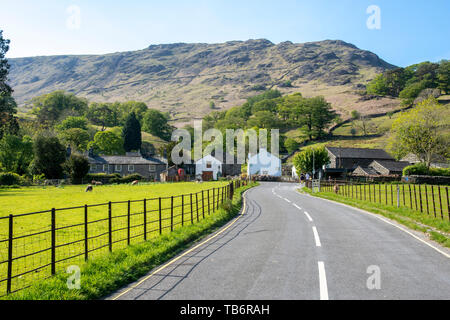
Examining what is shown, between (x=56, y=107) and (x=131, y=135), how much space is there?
47.7m

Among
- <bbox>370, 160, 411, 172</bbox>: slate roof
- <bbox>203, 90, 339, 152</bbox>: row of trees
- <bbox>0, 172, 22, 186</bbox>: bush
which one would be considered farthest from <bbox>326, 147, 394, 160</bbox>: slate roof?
<bbox>0, 172, 22, 186</bbox>: bush

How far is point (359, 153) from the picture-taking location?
8538cm

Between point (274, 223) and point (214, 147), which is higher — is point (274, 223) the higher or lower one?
the lower one

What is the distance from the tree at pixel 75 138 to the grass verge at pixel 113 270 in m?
91.4

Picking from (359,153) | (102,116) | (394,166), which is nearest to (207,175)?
(359,153)

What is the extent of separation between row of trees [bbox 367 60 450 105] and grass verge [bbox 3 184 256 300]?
153271mm

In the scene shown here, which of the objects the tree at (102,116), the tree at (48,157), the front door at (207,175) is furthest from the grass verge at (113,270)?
the tree at (102,116)

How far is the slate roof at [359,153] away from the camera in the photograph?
8356 centimetres

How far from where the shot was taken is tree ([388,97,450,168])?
6141 centimetres

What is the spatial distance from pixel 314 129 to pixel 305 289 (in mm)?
135907

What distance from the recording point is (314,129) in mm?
137250

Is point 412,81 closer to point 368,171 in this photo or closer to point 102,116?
point 368,171
